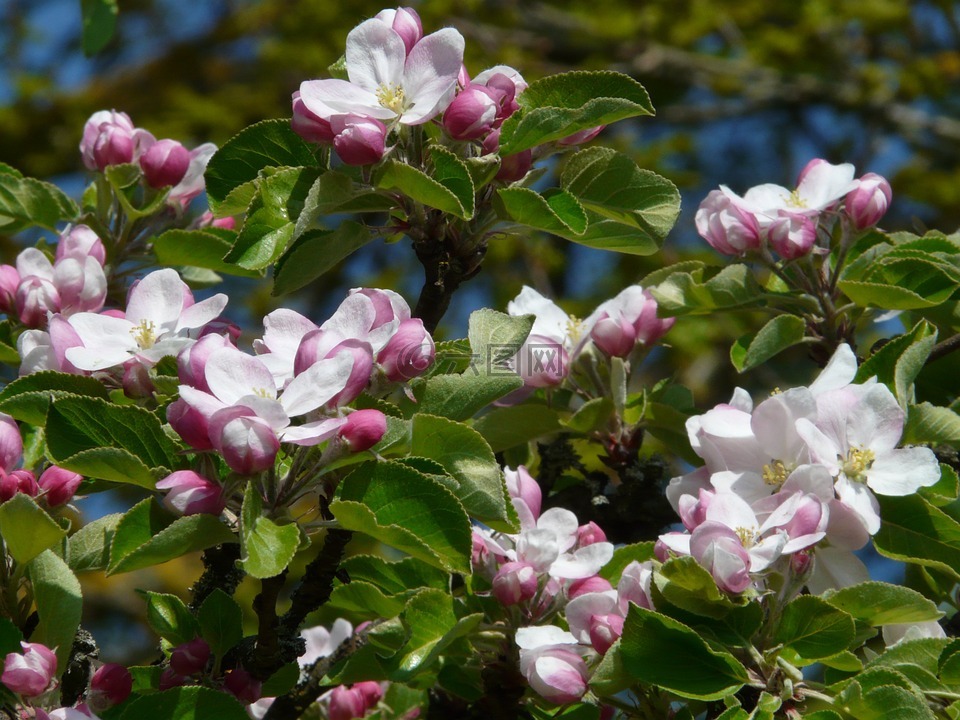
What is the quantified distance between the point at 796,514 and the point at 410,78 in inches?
25.1

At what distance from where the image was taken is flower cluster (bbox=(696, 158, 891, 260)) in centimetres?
157

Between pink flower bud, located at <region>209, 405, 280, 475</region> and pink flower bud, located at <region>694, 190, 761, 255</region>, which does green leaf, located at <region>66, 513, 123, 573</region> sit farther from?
pink flower bud, located at <region>694, 190, 761, 255</region>

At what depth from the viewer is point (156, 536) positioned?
1002 millimetres

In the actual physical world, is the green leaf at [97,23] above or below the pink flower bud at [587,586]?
above

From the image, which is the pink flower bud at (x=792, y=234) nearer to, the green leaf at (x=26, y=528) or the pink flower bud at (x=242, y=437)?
the pink flower bud at (x=242, y=437)

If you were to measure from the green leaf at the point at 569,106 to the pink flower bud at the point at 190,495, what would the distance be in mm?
513

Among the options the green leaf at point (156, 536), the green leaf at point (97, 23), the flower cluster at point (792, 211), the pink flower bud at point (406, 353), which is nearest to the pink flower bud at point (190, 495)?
the green leaf at point (156, 536)

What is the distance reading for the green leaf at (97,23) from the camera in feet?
6.75

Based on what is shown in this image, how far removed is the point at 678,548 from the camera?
3.80ft

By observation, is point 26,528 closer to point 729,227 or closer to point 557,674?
point 557,674

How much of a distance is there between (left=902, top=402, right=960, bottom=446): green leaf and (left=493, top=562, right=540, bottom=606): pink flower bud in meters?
0.49

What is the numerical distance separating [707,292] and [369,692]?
710 mm

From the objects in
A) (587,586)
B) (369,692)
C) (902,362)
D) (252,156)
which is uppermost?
(252,156)

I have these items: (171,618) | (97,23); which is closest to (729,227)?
(171,618)
